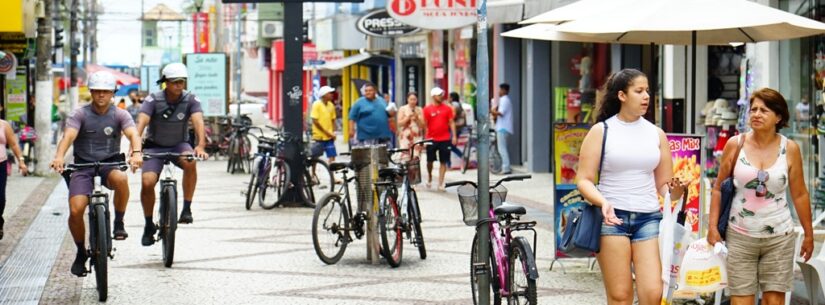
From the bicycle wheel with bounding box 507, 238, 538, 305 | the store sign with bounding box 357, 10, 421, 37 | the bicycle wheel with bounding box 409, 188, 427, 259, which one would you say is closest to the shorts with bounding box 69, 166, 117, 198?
the bicycle wheel with bounding box 409, 188, 427, 259

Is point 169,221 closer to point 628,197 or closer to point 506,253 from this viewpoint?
point 506,253

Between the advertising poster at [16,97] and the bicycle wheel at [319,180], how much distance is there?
5.60 meters

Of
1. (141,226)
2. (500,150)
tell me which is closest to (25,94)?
(500,150)

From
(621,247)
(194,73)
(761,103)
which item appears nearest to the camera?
(621,247)

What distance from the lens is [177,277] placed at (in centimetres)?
1183

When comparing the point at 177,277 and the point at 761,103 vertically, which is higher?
the point at 761,103

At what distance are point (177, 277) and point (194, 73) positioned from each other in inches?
896

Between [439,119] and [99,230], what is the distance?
12.8m

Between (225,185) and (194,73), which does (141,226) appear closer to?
(225,185)

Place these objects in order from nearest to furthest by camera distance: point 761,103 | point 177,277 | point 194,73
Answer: point 761,103 → point 177,277 → point 194,73

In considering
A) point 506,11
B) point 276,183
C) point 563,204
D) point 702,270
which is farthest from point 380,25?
point 702,270

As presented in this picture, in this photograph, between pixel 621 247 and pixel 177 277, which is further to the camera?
pixel 177 277

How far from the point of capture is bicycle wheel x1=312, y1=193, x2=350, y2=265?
41.1 ft

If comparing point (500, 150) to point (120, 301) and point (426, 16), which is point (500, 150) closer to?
point (426, 16)
